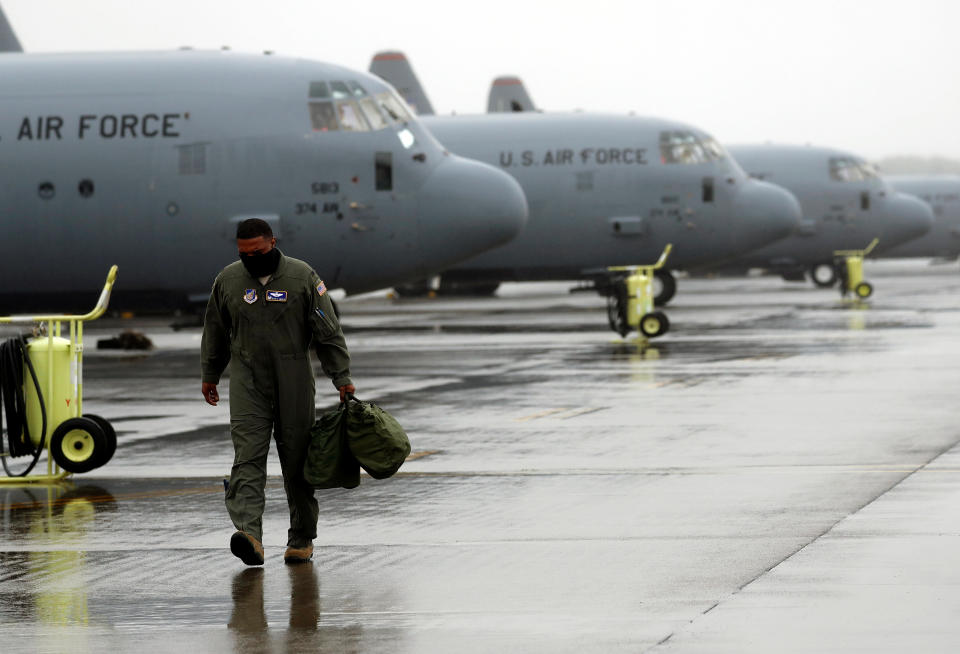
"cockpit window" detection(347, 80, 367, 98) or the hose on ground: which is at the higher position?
"cockpit window" detection(347, 80, 367, 98)

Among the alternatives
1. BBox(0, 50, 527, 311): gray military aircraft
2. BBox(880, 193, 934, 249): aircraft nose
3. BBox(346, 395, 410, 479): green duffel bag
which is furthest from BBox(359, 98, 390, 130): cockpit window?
BBox(880, 193, 934, 249): aircraft nose

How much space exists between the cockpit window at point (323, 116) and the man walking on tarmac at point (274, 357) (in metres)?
16.3

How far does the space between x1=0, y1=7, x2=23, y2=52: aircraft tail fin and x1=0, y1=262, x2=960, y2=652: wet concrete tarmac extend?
1343 centimetres

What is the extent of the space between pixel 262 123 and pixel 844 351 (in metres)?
9.47

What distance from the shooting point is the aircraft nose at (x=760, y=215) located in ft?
133

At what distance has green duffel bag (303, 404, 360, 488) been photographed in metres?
9.52

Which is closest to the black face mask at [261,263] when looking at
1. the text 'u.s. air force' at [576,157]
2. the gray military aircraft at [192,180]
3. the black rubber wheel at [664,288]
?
the gray military aircraft at [192,180]

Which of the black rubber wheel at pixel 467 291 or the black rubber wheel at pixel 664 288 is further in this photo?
the black rubber wheel at pixel 467 291

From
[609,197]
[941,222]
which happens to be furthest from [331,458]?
[941,222]

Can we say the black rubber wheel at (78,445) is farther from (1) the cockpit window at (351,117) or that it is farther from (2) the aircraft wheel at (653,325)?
(2) the aircraft wheel at (653,325)

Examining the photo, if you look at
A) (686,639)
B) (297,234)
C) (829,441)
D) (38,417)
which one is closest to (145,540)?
(38,417)

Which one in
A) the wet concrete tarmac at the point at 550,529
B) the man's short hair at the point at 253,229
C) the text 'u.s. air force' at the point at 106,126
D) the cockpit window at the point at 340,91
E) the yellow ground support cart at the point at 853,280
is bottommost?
the yellow ground support cart at the point at 853,280

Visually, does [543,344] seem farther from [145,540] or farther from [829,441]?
[145,540]

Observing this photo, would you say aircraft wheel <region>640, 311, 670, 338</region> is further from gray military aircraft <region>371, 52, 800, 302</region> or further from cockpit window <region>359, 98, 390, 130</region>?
gray military aircraft <region>371, 52, 800, 302</region>
